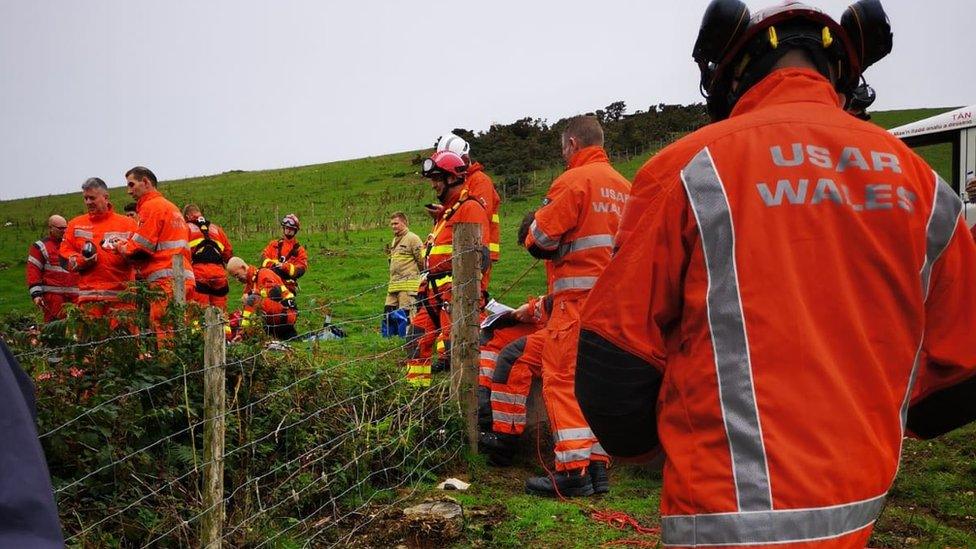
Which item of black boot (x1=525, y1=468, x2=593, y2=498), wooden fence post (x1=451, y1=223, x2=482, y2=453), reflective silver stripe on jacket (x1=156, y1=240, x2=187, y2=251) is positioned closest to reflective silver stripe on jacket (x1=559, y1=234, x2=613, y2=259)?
wooden fence post (x1=451, y1=223, x2=482, y2=453)

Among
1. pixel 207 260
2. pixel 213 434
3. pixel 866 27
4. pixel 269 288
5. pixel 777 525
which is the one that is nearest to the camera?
pixel 777 525

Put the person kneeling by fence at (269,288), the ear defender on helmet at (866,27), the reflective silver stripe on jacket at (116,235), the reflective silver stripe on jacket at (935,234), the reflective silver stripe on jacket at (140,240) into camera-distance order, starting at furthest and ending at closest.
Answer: the person kneeling by fence at (269,288) < the reflective silver stripe on jacket at (116,235) < the reflective silver stripe on jacket at (140,240) < the ear defender on helmet at (866,27) < the reflective silver stripe on jacket at (935,234)

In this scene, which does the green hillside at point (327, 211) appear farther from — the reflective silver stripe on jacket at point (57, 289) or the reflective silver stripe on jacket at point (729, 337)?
the reflective silver stripe on jacket at point (729, 337)

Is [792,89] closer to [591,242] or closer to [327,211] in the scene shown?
[591,242]

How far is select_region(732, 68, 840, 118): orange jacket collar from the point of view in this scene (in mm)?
1858

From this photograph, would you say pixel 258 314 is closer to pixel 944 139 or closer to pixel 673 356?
pixel 673 356

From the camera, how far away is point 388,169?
60625 mm

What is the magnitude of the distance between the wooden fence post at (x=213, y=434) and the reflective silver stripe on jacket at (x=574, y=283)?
97.3 inches

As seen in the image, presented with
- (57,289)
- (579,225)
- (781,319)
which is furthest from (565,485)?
(57,289)

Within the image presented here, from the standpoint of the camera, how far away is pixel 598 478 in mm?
5648

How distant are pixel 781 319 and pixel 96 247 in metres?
8.74

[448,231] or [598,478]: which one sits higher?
[448,231]

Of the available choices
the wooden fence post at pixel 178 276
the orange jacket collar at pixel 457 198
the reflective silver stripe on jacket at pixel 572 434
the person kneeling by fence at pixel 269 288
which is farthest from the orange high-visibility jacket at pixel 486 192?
the person kneeling by fence at pixel 269 288

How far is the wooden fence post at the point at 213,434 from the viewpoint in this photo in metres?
3.87
